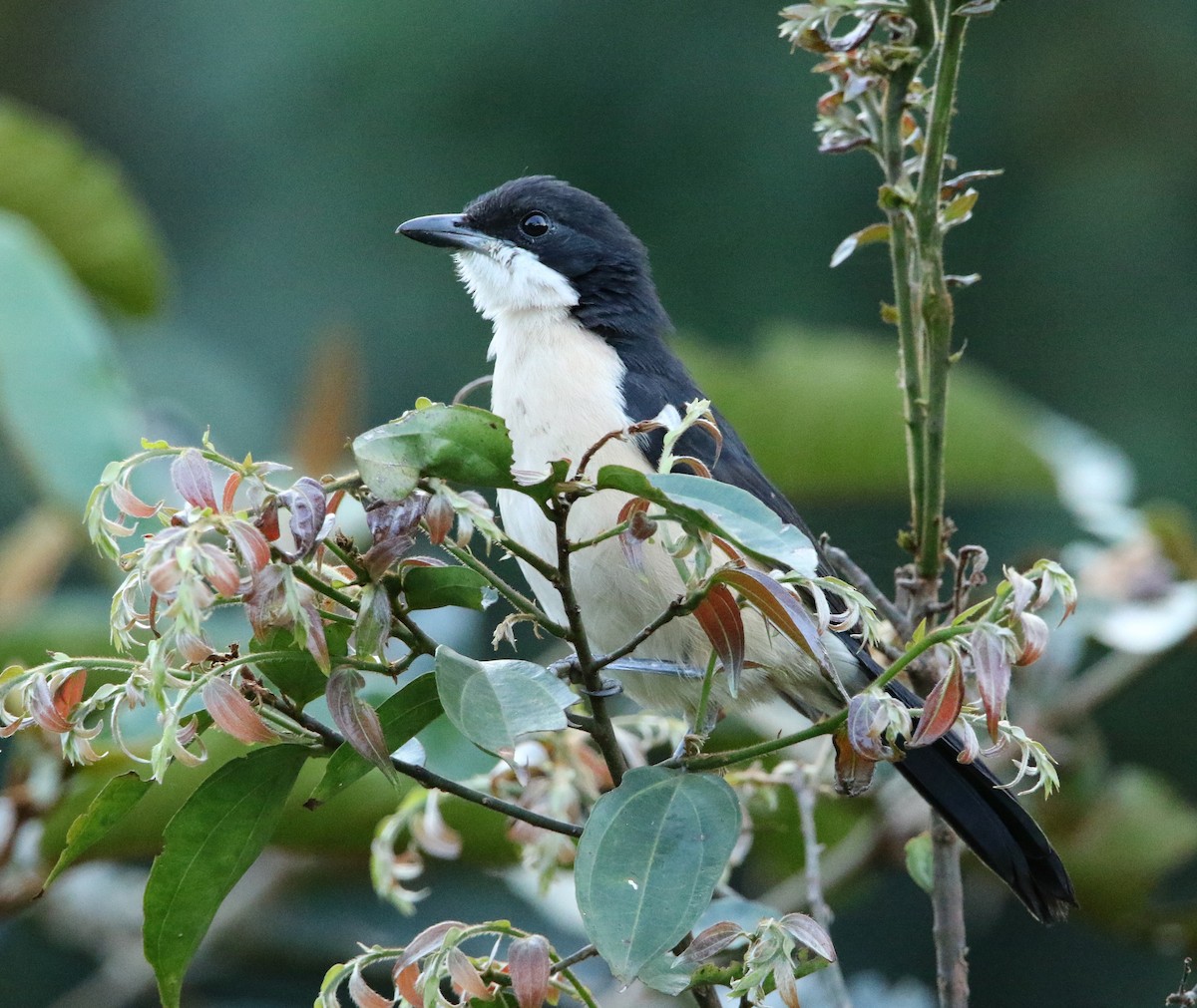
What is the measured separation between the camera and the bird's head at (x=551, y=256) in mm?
3189

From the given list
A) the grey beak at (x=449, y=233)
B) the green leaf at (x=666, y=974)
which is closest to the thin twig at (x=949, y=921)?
the green leaf at (x=666, y=974)

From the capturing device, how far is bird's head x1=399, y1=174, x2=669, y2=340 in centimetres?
319

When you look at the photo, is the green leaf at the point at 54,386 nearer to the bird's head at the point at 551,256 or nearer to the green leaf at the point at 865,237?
the bird's head at the point at 551,256

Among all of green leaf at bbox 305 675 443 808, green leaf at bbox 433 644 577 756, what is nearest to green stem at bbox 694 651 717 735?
green leaf at bbox 433 644 577 756

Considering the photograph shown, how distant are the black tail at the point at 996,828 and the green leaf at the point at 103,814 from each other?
123cm

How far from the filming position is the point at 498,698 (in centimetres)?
134

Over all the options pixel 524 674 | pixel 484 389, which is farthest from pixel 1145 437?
pixel 524 674

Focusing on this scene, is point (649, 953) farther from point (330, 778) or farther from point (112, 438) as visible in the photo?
point (112, 438)

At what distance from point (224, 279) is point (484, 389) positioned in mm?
4657

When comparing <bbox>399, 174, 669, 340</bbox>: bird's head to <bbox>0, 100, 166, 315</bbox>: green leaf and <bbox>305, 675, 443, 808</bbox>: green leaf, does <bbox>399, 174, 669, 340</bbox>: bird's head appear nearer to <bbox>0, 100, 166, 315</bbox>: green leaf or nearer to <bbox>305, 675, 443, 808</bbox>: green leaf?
<bbox>0, 100, 166, 315</bbox>: green leaf

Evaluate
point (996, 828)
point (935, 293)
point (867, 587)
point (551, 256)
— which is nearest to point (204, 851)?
point (867, 587)

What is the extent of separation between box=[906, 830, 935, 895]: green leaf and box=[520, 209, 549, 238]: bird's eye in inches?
68.3

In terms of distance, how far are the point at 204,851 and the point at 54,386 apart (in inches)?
75.0

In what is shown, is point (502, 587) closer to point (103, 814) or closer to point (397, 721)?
point (397, 721)
